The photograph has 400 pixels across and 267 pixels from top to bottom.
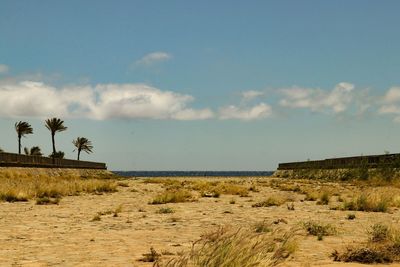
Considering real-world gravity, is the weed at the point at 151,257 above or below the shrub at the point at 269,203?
below

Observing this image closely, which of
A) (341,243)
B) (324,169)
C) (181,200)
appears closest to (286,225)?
(341,243)

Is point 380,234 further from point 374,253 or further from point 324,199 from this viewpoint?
point 324,199

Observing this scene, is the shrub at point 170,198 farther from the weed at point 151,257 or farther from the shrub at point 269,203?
the weed at point 151,257

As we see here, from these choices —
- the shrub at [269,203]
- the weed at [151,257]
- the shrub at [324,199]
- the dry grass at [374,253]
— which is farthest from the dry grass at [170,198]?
the dry grass at [374,253]

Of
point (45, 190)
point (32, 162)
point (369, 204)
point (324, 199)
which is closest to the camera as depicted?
point (369, 204)

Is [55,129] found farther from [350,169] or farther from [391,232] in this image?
[391,232]

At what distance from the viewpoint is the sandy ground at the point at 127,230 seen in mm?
8148

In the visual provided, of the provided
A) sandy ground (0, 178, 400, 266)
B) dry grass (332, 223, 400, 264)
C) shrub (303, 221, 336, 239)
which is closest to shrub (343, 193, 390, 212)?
sandy ground (0, 178, 400, 266)

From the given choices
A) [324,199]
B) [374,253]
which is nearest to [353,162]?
[324,199]

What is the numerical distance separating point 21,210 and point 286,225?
8.74 meters

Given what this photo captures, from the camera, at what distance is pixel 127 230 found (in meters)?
11.5

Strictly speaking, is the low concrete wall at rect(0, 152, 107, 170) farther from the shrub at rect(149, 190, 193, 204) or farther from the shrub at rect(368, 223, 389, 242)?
the shrub at rect(368, 223, 389, 242)

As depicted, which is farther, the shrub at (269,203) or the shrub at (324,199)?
the shrub at (324,199)

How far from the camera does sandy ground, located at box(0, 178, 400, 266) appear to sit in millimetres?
8148
